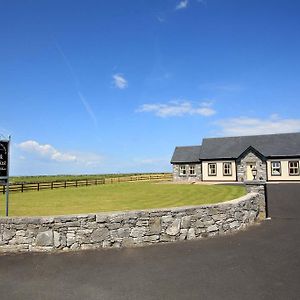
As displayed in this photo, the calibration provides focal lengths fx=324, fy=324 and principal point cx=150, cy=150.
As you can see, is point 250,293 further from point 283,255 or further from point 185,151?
point 185,151

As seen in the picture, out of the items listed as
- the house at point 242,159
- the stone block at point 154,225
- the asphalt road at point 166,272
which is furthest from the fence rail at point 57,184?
the asphalt road at point 166,272

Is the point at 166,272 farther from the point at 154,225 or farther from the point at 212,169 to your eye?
the point at 212,169

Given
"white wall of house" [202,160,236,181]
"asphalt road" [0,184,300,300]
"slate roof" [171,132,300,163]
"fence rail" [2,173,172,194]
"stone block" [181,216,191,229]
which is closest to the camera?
"asphalt road" [0,184,300,300]

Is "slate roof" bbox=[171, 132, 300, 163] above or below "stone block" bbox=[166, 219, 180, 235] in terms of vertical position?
above

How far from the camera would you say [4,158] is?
1154cm

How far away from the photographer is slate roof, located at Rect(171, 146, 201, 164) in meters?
48.3

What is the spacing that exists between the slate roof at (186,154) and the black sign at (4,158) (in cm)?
3764

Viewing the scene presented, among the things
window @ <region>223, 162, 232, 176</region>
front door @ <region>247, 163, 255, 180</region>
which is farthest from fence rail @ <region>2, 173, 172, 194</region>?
front door @ <region>247, 163, 255, 180</region>

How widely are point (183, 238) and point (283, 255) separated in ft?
10.2

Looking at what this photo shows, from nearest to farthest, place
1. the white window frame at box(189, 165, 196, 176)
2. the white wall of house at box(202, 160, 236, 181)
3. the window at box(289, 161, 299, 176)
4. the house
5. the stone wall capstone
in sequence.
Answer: the window at box(289, 161, 299, 176), the house, the white wall of house at box(202, 160, 236, 181), the stone wall capstone, the white window frame at box(189, 165, 196, 176)

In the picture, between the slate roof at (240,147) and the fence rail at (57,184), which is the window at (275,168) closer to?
the slate roof at (240,147)

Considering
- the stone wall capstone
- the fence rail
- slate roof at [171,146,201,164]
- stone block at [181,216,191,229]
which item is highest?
slate roof at [171,146,201,164]

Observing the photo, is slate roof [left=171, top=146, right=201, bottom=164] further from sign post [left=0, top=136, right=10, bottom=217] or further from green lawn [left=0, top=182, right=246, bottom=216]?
sign post [left=0, top=136, right=10, bottom=217]

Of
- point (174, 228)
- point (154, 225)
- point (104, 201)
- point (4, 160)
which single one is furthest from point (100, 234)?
point (104, 201)
